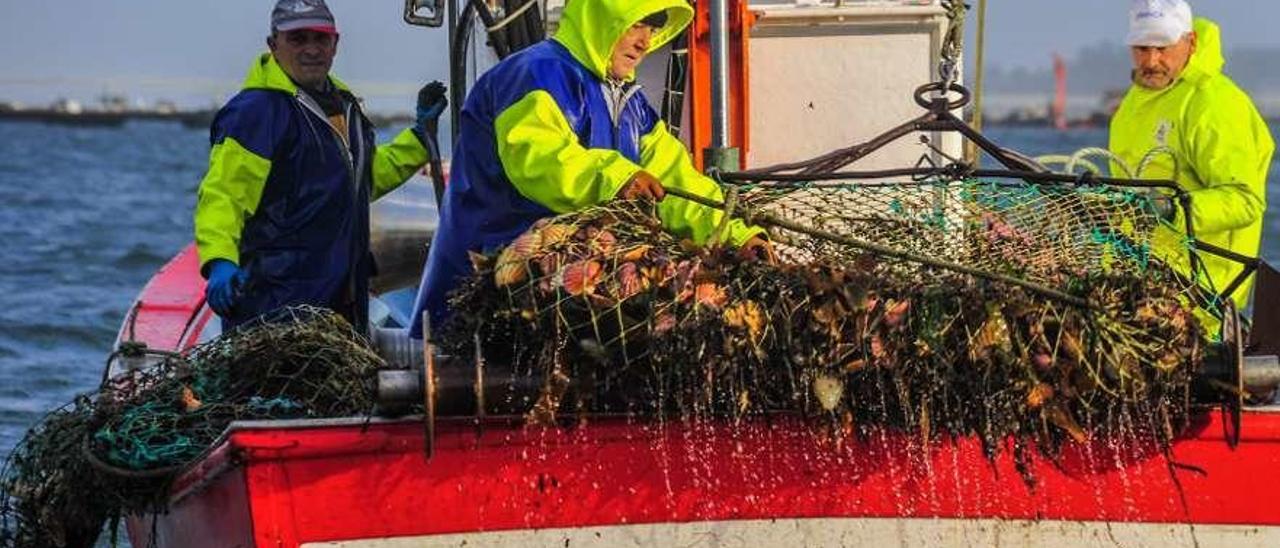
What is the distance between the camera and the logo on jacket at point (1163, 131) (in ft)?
27.7

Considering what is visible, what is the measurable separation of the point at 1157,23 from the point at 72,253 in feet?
53.7

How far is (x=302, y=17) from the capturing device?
822 centimetres

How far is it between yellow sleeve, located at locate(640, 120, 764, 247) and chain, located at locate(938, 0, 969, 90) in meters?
→ 0.88

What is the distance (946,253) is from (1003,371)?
71 centimetres

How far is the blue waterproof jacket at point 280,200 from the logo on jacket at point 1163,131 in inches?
105

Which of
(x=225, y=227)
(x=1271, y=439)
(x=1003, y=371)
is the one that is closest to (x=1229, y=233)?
(x=1271, y=439)

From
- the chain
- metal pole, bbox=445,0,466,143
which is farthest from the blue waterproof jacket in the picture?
the chain

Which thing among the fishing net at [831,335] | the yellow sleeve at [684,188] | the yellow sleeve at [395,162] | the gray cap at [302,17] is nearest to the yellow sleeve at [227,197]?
the gray cap at [302,17]

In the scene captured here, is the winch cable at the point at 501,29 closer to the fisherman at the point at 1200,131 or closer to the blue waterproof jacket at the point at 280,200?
the blue waterproof jacket at the point at 280,200

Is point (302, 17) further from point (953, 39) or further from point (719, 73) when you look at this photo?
point (953, 39)

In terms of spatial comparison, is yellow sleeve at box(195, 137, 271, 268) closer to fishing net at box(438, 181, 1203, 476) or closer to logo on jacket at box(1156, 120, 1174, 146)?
fishing net at box(438, 181, 1203, 476)

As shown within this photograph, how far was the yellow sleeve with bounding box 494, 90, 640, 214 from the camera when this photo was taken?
6316 mm

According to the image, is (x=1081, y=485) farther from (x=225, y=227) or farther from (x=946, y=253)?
(x=225, y=227)

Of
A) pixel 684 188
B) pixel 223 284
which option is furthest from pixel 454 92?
pixel 684 188
